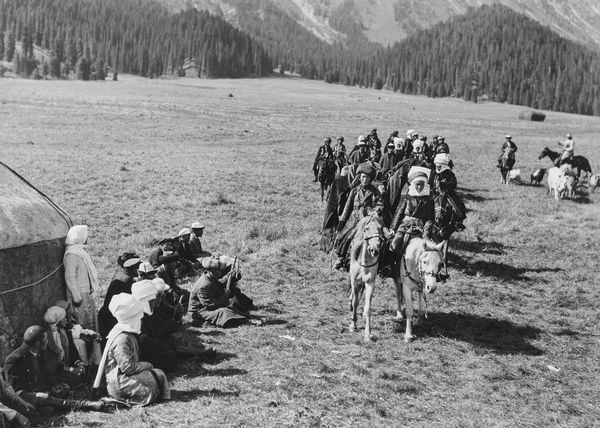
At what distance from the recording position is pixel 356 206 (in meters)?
12.2

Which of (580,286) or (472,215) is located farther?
(472,215)

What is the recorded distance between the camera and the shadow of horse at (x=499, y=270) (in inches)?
564

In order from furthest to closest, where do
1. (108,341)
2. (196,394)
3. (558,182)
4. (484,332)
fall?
1. (558,182)
2. (484,332)
3. (196,394)
4. (108,341)

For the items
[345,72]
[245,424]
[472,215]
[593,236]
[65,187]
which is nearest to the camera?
[245,424]

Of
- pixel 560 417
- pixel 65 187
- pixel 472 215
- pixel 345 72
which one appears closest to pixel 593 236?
pixel 472 215

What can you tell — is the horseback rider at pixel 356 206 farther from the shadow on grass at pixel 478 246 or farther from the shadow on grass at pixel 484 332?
the shadow on grass at pixel 478 246

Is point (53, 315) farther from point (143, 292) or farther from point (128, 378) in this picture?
point (128, 378)

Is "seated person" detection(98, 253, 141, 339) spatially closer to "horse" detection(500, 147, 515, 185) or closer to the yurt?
the yurt

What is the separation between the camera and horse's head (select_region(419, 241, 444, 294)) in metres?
9.23

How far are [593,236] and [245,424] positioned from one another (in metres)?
15.9

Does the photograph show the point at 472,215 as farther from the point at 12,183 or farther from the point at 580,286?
the point at 12,183

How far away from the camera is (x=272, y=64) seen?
175125mm

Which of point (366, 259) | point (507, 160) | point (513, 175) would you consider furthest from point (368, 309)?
point (513, 175)

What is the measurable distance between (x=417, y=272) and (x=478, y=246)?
7.86m
